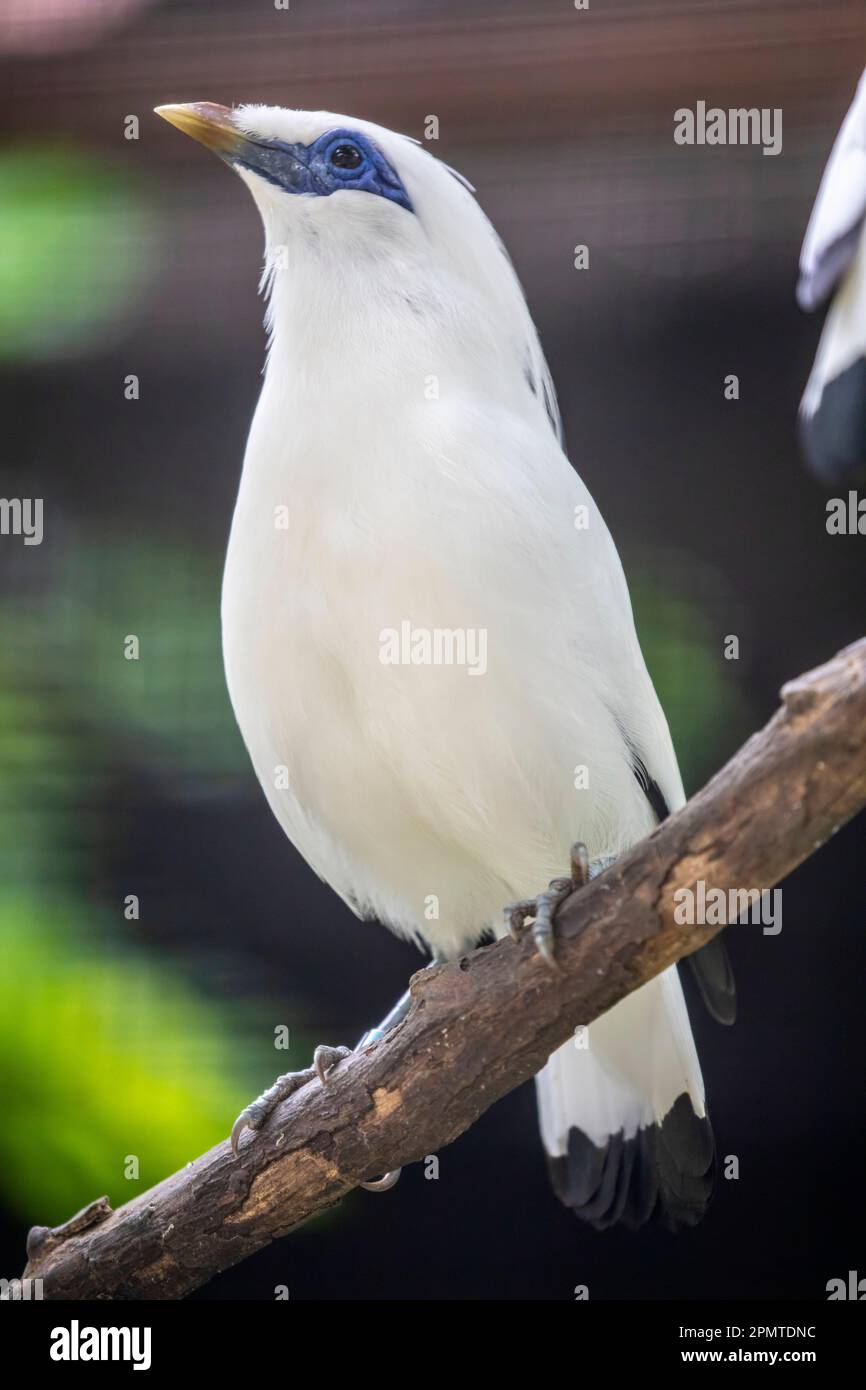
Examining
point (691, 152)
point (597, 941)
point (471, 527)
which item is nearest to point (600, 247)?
→ point (691, 152)

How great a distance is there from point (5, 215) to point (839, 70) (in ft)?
3.98

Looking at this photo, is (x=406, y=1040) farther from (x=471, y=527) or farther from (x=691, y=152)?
(x=691, y=152)

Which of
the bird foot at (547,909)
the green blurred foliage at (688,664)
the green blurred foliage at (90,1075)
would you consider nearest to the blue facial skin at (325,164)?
the green blurred foliage at (688,664)

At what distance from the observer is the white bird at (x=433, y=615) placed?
4.57 ft

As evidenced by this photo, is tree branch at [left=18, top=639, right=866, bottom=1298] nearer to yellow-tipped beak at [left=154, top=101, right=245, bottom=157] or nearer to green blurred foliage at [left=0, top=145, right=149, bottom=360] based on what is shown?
yellow-tipped beak at [left=154, top=101, right=245, bottom=157]

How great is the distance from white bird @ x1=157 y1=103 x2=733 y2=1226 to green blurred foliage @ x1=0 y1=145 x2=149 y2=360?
0.49 meters

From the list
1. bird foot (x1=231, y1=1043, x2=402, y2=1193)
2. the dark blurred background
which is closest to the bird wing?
the dark blurred background

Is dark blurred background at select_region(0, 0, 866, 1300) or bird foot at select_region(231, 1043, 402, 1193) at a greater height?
dark blurred background at select_region(0, 0, 866, 1300)

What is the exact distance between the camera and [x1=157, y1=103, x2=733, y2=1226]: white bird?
1.39m

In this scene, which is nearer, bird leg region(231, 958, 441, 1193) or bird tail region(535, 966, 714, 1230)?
bird leg region(231, 958, 441, 1193)

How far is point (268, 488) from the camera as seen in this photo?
1459 millimetres

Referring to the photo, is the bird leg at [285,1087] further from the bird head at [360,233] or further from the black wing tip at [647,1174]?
the bird head at [360,233]

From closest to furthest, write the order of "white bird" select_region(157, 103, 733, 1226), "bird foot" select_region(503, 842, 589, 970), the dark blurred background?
"bird foot" select_region(503, 842, 589, 970) → "white bird" select_region(157, 103, 733, 1226) → the dark blurred background

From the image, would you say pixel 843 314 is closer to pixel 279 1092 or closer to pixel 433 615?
pixel 433 615
